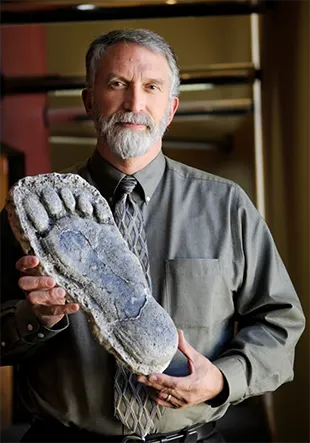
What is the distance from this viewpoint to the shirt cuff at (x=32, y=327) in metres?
1.61

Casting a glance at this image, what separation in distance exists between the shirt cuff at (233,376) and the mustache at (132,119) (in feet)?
1.47

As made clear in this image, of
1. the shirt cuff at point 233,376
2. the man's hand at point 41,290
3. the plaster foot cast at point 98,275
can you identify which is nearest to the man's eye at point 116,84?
the plaster foot cast at point 98,275

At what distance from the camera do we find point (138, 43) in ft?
5.63

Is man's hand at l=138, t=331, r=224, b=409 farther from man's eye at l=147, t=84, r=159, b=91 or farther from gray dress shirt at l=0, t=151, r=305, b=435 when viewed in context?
man's eye at l=147, t=84, r=159, b=91

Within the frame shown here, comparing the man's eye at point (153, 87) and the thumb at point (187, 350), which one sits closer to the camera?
the thumb at point (187, 350)

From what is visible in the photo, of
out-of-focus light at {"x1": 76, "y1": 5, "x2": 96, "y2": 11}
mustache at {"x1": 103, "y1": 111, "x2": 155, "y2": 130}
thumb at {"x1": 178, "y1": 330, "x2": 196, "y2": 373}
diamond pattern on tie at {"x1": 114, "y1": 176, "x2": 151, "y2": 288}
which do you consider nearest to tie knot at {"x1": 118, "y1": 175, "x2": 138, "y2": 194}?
diamond pattern on tie at {"x1": 114, "y1": 176, "x2": 151, "y2": 288}

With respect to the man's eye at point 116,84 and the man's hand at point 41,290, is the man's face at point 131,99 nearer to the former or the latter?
the man's eye at point 116,84

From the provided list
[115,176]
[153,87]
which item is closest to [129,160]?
[115,176]

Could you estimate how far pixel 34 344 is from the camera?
65.4 inches

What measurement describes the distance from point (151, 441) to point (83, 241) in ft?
1.39

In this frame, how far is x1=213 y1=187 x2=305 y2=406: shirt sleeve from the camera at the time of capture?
67.3 inches

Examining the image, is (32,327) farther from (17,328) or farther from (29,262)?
(29,262)

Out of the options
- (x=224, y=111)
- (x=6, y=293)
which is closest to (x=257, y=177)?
(x=224, y=111)

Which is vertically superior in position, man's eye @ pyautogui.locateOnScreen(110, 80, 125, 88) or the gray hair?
the gray hair
